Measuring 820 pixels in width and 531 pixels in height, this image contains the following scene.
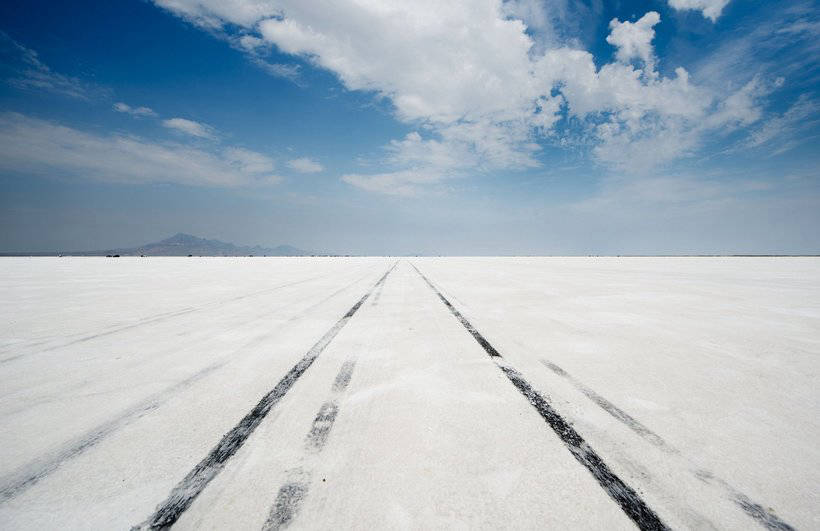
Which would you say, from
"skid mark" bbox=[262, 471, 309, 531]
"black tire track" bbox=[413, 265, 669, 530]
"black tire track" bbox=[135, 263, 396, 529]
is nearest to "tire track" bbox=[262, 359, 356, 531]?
"skid mark" bbox=[262, 471, 309, 531]

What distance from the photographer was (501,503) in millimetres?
2076

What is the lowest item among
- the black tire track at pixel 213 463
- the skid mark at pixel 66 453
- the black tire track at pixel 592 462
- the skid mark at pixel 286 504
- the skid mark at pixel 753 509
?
the skid mark at pixel 66 453

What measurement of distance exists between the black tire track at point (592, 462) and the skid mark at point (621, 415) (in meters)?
0.50

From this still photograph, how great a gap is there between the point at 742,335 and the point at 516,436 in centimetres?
594

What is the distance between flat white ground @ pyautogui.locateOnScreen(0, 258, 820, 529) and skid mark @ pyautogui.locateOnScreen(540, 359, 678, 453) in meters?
0.02

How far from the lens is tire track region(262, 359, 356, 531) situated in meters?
1.95

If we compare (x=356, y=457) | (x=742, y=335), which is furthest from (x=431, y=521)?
(x=742, y=335)

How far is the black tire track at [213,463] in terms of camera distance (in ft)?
6.51

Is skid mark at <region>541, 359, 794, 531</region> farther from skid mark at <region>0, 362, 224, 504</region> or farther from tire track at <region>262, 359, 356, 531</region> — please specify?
skid mark at <region>0, 362, 224, 504</region>

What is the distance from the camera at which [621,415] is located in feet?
10.4

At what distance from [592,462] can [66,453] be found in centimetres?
377

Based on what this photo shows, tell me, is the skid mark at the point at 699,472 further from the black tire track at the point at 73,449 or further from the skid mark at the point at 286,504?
the black tire track at the point at 73,449

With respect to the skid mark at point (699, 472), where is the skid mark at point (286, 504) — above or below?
below

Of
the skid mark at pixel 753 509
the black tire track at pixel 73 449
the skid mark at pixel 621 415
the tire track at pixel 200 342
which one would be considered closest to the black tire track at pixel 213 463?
the black tire track at pixel 73 449
